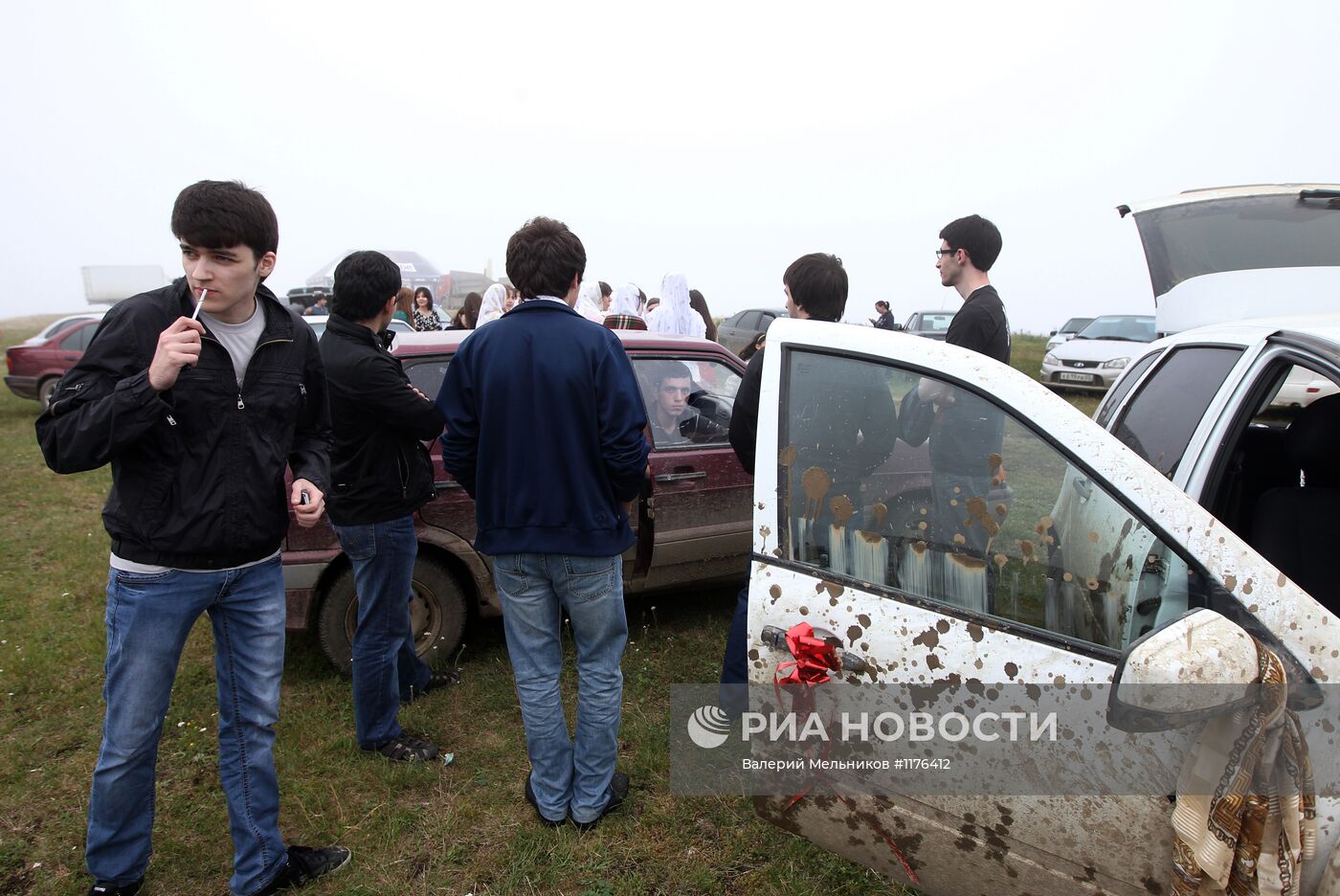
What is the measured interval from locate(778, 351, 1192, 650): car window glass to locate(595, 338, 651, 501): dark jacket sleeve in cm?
51

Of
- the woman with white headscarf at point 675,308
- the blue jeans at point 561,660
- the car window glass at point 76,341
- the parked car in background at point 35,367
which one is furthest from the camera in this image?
the car window glass at point 76,341

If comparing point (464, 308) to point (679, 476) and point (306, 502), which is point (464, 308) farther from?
point (306, 502)

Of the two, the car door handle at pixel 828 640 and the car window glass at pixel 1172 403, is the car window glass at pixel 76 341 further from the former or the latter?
the car window glass at pixel 1172 403

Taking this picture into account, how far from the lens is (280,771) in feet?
9.58

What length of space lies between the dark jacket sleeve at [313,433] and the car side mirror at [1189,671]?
2108 millimetres

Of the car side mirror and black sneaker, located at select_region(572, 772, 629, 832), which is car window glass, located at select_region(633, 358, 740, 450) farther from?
the car side mirror

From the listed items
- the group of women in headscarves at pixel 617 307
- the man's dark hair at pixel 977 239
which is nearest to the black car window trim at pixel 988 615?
the man's dark hair at pixel 977 239

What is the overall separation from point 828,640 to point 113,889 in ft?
6.98

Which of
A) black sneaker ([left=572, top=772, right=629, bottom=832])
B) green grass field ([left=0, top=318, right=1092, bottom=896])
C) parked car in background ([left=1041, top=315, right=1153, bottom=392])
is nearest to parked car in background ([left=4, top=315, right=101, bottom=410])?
green grass field ([left=0, top=318, right=1092, bottom=896])

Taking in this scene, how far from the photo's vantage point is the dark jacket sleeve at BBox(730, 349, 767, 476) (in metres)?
2.65

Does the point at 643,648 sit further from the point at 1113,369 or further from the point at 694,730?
the point at 1113,369

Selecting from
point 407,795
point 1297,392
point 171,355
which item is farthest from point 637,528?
point 1297,392

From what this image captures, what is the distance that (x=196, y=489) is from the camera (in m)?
1.94

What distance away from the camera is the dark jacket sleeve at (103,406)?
177 cm
